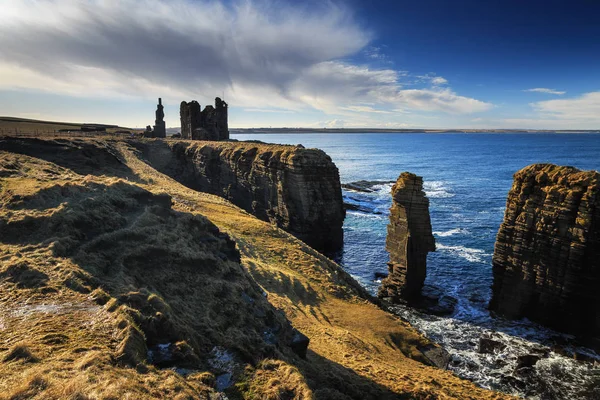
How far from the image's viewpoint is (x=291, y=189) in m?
42.3

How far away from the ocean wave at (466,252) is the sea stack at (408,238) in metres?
10.6

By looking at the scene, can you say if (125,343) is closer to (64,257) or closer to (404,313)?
(64,257)

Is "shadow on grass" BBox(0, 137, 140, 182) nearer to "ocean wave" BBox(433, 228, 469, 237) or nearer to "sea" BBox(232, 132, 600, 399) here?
"sea" BBox(232, 132, 600, 399)

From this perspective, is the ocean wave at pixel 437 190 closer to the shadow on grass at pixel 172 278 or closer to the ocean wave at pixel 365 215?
the ocean wave at pixel 365 215

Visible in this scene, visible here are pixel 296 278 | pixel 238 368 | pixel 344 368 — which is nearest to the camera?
pixel 238 368

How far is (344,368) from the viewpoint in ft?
36.8

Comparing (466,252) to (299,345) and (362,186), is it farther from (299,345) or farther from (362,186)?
(362,186)

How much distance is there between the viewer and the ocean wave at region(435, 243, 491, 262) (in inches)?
1401

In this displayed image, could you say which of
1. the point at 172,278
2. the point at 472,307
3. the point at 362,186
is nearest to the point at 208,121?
the point at 362,186

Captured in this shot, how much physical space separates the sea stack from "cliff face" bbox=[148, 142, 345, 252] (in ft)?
42.9

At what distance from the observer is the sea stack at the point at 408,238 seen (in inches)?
1046

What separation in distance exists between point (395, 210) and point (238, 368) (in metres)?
21.6

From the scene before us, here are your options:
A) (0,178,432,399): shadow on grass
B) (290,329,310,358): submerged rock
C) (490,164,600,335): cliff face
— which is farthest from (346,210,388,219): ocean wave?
(290,329,310,358): submerged rock

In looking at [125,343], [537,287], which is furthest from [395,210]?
[125,343]
